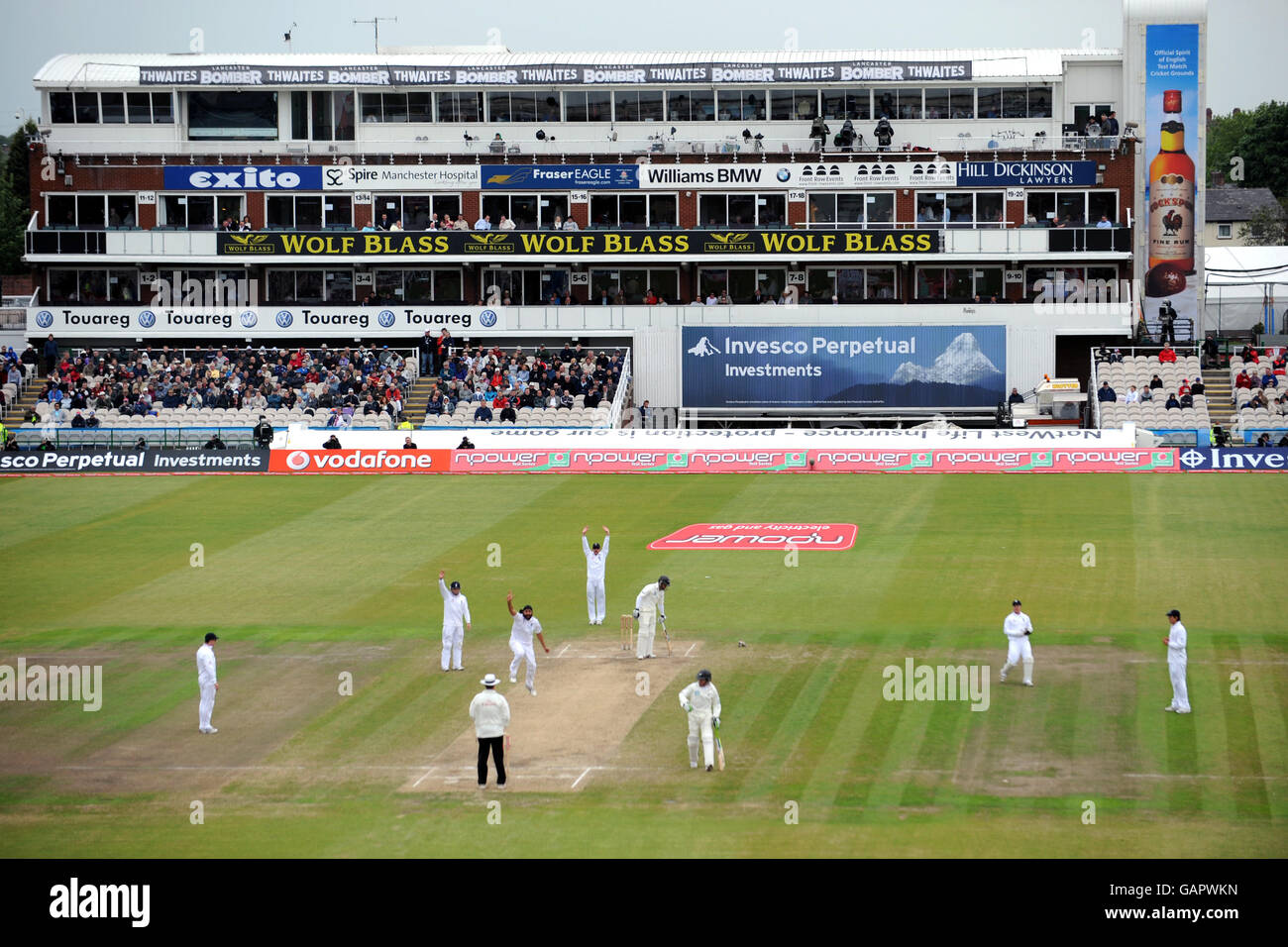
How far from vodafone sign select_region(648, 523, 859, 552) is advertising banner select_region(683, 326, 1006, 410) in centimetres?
2092

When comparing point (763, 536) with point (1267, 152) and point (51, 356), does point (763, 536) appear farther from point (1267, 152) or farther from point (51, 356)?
point (1267, 152)

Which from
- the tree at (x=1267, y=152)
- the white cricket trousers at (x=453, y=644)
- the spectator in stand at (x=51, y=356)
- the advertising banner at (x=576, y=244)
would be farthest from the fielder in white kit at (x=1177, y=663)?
the tree at (x=1267, y=152)

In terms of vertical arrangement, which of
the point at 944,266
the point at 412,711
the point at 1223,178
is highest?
the point at 1223,178

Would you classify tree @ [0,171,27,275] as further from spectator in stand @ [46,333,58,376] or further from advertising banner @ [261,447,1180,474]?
advertising banner @ [261,447,1180,474]

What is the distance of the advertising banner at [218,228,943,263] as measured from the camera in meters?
59.8

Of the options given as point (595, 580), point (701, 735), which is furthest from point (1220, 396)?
point (701, 735)

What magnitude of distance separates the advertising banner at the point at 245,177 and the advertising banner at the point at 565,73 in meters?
3.54

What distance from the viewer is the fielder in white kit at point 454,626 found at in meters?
22.9

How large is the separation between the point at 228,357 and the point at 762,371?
19.7 m

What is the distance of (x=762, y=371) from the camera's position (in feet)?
188

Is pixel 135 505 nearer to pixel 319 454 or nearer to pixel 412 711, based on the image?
pixel 319 454

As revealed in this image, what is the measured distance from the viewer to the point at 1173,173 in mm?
59688

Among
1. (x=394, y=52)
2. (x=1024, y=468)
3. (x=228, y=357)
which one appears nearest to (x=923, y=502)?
(x=1024, y=468)

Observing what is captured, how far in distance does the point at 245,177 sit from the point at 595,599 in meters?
41.5
